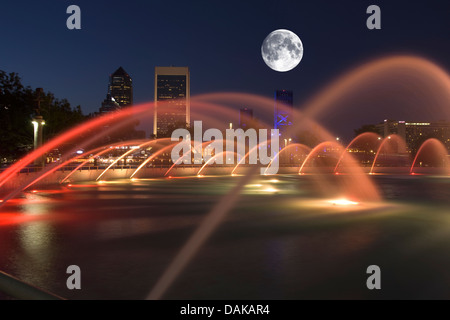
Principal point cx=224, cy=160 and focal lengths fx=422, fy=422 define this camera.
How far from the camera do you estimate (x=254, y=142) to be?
9975cm

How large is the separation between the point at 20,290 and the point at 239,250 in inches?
187

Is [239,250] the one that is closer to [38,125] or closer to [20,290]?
[20,290]

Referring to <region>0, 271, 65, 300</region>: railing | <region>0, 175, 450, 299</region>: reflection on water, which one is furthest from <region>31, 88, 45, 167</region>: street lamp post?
<region>0, 271, 65, 300</region>: railing

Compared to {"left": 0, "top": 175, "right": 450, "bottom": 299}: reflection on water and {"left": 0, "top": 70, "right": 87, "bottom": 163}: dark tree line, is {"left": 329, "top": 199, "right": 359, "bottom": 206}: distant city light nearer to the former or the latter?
{"left": 0, "top": 175, "right": 450, "bottom": 299}: reflection on water

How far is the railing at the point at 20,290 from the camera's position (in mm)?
5945

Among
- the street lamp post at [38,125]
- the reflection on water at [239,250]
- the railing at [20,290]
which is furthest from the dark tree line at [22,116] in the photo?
the railing at [20,290]

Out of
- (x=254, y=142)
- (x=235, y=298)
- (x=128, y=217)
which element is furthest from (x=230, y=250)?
(x=254, y=142)

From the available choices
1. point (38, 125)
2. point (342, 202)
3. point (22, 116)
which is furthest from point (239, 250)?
point (22, 116)

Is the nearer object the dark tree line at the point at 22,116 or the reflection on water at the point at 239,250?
the reflection on water at the point at 239,250

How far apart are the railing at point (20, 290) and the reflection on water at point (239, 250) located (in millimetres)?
392

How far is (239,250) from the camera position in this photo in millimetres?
9648

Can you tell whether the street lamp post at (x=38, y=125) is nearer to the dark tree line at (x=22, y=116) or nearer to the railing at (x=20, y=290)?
the dark tree line at (x=22, y=116)
